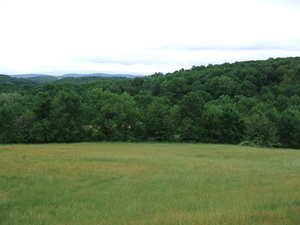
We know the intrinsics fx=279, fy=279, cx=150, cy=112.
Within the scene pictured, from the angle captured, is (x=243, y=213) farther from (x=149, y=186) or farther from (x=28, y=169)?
(x=28, y=169)

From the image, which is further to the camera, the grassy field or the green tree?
the green tree

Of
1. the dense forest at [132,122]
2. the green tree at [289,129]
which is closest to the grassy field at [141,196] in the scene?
the dense forest at [132,122]

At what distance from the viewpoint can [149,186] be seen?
1501 cm

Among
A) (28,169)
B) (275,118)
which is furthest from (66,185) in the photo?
(275,118)

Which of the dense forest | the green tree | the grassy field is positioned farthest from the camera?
the green tree

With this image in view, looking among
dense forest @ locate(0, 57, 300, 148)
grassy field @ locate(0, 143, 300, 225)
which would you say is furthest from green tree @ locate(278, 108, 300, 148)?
grassy field @ locate(0, 143, 300, 225)

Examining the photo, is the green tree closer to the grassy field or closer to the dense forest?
the dense forest

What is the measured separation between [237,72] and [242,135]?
57.6m

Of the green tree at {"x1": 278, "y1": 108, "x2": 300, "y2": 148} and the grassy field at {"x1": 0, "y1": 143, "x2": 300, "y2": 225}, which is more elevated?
the grassy field at {"x1": 0, "y1": 143, "x2": 300, "y2": 225}

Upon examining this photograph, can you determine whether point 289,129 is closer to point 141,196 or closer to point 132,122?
point 132,122

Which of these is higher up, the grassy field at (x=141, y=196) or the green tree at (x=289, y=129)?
the grassy field at (x=141, y=196)

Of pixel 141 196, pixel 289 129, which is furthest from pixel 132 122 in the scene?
pixel 141 196

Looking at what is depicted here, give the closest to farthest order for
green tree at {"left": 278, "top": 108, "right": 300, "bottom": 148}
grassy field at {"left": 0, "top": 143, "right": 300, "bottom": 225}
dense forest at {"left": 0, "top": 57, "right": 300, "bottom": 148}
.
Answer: grassy field at {"left": 0, "top": 143, "right": 300, "bottom": 225}
dense forest at {"left": 0, "top": 57, "right": 300, "bottom": 148}
green tree at {"left": 278, "top": 108, "right": 300, "bottom": 148}

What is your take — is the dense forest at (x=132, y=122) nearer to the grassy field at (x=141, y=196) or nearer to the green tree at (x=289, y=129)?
the green tree at (x=289, y=129)
